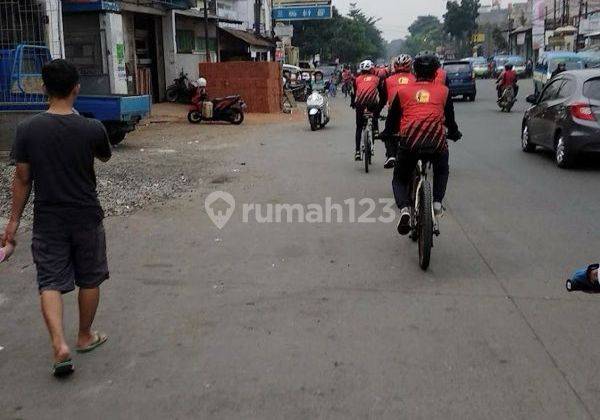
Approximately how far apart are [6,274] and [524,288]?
4.18 m

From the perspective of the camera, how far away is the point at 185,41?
30.9 metres

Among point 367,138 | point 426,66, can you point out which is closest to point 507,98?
point 367,138

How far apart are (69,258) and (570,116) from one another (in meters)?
9.19

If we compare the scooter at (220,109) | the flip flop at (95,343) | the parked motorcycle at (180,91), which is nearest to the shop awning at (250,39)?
the parked motorcycle at (180,91)

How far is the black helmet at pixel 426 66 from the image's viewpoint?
6.19m

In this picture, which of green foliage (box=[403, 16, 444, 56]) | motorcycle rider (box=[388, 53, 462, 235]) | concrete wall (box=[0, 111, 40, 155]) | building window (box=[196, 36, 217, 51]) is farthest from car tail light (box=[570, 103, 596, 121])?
green foliage (box=[403, 16, 444, 56])

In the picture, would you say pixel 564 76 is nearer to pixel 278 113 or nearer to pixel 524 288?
pixel 524 288

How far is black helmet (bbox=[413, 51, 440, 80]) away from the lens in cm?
619

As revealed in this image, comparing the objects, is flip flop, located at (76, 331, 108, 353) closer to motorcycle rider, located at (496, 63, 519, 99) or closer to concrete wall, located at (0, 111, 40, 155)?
concrete wall, located at (0, 111, 40, 155)

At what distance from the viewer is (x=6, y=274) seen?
598cm

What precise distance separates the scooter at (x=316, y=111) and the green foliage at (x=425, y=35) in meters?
121

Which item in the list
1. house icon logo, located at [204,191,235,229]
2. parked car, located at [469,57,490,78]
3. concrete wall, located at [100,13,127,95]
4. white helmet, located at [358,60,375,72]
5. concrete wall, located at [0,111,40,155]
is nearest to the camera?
house icon logo, located at [204,191,235,229]

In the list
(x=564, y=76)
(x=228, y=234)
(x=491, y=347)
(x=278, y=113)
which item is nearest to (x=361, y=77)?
(x=564, y=76)

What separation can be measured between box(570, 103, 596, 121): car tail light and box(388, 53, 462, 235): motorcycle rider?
539 centimetres
